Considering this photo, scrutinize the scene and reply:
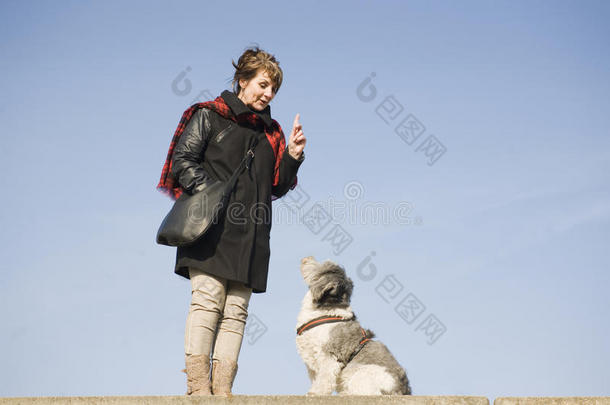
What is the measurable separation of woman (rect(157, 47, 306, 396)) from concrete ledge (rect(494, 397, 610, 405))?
1912 mm

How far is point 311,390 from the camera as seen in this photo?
7711mm

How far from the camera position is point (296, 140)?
16.7 feet

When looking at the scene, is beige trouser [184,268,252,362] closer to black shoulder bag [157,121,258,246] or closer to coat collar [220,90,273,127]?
black shoulder bag [157,121,258,246]

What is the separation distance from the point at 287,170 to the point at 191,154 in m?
0.86

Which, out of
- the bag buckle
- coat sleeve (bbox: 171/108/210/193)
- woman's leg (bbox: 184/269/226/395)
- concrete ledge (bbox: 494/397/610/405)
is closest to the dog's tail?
concrete ledge (bbox: 494/397/610/405)

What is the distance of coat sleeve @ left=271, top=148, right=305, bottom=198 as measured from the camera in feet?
16.8

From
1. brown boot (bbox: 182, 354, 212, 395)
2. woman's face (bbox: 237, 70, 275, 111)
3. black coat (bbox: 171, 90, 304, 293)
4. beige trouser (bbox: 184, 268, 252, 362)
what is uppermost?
woman's face (bbox: 237, 70, 275, 111)

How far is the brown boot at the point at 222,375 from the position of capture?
14.6 ft

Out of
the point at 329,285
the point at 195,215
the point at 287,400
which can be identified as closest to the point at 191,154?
the point at 195,215

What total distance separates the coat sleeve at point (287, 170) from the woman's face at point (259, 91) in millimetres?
454

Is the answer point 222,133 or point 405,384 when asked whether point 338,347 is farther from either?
point 222,133

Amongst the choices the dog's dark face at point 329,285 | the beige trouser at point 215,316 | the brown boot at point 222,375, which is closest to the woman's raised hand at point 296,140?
the beige trouser at point 215,316

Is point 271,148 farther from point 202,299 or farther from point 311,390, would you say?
point 311,390

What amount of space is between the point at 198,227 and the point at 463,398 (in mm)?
2192
